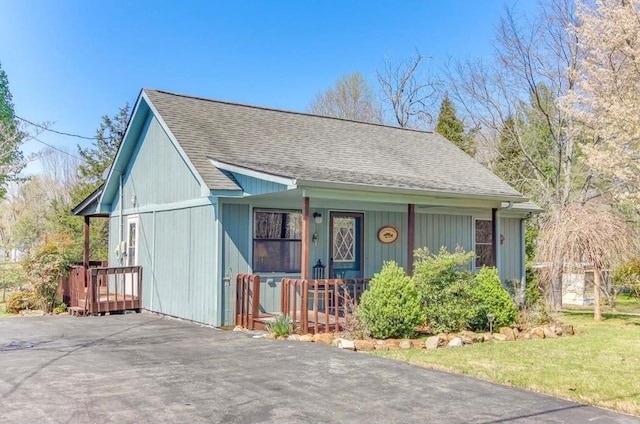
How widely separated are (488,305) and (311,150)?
17.5 feet

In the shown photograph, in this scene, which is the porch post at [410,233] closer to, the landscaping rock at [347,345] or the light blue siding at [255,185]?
the light blue siding at [255,185]

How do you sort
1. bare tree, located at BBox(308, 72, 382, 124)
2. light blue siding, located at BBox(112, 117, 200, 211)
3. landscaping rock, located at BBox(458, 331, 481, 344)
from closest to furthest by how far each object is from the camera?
landscaping rock, located at BBox(458, 331, 481, 344)
light blue siding, located at BBox(112, 117, 200, 211)
bare tree, located at BBox(308, 72, 382, 124)

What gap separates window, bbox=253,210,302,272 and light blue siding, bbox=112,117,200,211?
1422mm

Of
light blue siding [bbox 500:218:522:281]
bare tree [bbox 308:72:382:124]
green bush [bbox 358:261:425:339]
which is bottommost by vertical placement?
green bush [bbox 358:261:425:339]

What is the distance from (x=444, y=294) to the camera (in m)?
9.46

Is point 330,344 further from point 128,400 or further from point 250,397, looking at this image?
point 128,400

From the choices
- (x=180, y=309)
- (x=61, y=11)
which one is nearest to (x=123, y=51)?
(x=61, y=11)

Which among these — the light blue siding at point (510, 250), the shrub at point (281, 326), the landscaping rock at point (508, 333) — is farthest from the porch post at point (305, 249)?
the light blue siding at point (510, 250)

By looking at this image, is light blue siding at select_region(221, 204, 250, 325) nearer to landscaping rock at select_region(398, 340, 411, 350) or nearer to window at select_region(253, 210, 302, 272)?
window at select_region(253, 210, 302, 272)

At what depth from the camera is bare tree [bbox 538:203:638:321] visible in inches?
483

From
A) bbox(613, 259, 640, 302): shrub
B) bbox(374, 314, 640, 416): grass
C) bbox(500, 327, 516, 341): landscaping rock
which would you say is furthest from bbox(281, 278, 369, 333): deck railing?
bbox(613, 259, 640, 302): shrub

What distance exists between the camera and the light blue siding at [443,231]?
1357cm

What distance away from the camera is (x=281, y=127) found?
45.5ft

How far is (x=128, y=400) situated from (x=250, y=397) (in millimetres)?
1112
